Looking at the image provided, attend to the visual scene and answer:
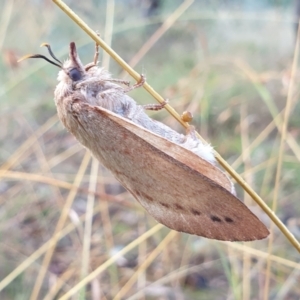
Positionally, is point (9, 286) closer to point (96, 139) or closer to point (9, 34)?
point (96, 139)

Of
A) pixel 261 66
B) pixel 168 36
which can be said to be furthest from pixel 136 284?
pixel 168 36

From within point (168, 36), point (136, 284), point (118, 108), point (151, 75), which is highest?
point (168, 36)

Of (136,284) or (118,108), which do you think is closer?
(118,108)

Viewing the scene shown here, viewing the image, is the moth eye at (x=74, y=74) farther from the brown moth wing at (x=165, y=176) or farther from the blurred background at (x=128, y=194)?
the blurred background at (x=128, y=194)

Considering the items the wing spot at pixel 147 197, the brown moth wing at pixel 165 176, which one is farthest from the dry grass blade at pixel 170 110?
the wing spot at pixel 147 197

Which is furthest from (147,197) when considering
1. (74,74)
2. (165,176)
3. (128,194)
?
(128,194)

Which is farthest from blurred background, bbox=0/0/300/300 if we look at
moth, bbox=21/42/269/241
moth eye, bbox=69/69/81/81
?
moth eye, bbox=69/69/81/81

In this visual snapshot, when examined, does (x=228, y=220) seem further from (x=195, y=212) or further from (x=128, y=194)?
(x=128, y=194)
